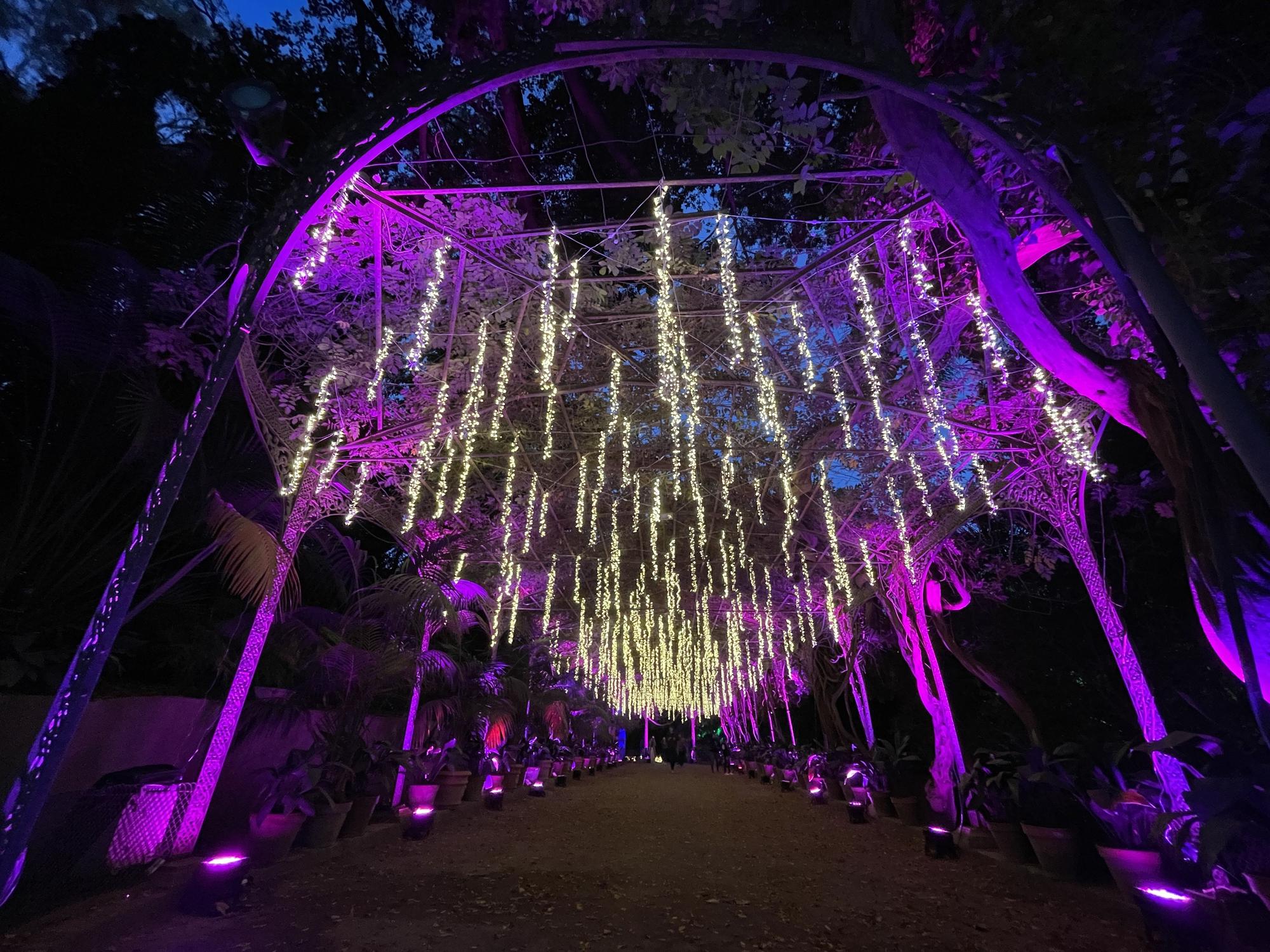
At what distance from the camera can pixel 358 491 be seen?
7.95 meters

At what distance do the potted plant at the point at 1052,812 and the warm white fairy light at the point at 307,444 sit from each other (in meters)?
8.51

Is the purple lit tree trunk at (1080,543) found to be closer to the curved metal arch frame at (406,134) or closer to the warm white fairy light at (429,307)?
the curved metal arch frame at (406,134)

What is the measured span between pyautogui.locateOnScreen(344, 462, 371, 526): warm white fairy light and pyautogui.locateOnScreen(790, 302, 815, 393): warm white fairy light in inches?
240

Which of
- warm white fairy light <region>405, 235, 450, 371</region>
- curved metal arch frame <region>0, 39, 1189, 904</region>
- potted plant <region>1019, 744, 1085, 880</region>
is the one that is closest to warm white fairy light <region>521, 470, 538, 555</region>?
warm white fairy light <region>405, 235, 450, 371</region>

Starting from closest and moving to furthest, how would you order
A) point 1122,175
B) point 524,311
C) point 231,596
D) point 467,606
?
point 1122,175
point 524,311
point 231,596
point 467,606

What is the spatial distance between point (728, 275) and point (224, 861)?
6.05m

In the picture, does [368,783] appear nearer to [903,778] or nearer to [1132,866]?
[1132,866]

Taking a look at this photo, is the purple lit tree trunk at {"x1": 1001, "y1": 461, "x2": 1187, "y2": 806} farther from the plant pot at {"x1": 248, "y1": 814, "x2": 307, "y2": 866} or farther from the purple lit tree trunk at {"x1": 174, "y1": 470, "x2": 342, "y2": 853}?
the purple lit tree trunk at {"x1": 174, "y1": 470, "x2": 342, "y2": 853}

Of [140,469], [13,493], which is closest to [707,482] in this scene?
[140,469]

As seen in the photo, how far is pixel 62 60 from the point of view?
7.15m

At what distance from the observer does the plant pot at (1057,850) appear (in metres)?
4.84

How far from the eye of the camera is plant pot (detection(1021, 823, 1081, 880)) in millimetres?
4844

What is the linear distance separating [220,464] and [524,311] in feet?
14.1

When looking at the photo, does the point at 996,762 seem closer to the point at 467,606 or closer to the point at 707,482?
the point at 707,482
